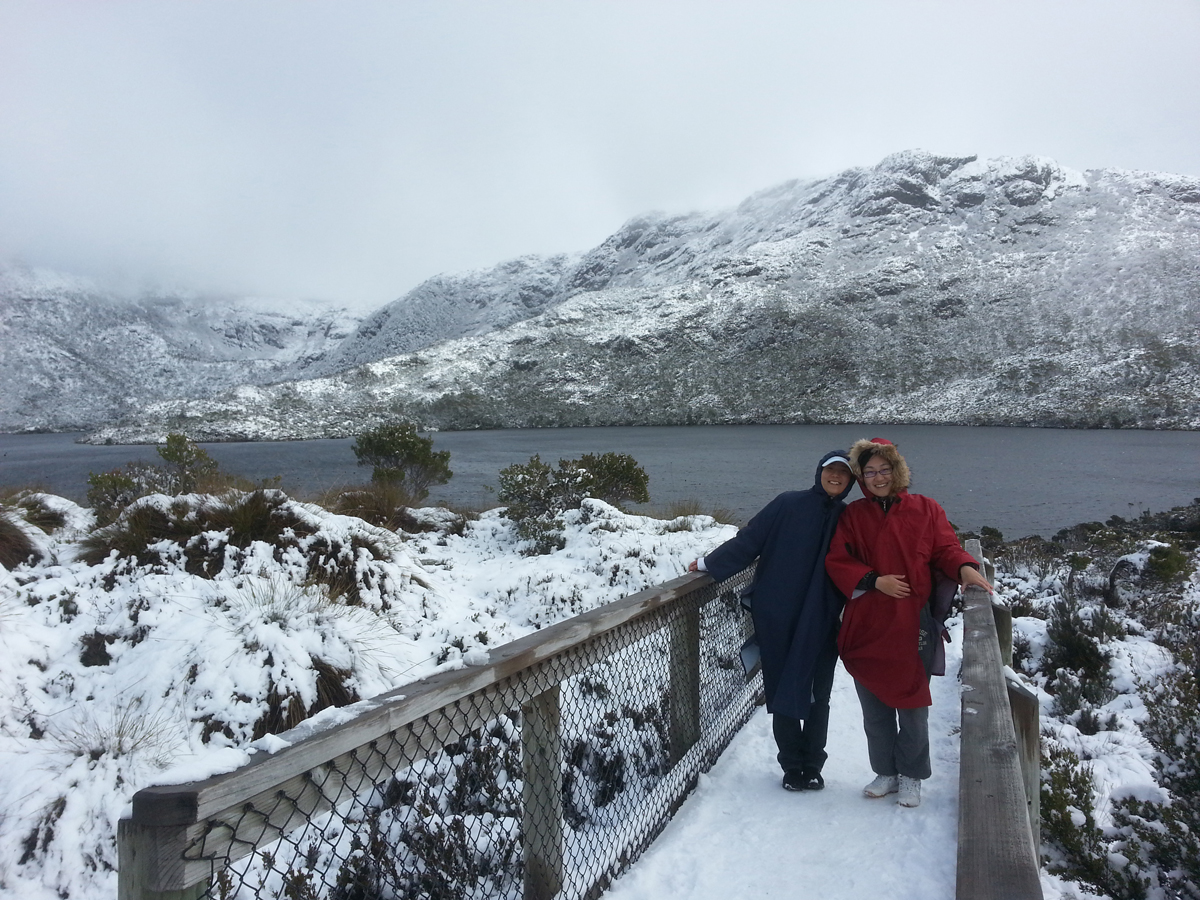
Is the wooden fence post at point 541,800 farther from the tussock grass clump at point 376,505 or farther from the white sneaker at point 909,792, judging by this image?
the tussock grass clump at point 376,505

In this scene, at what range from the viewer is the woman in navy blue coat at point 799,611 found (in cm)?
352

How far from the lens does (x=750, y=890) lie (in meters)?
2.95

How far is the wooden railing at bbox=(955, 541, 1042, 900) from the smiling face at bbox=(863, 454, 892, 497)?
2.61 ft

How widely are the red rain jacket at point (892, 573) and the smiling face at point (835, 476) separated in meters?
0.21

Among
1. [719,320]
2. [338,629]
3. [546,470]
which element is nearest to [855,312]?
[719,320]

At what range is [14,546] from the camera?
19.9 feet

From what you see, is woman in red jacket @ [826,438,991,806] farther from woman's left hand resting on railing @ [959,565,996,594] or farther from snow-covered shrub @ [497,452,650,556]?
snow-covered shrub @ [497,452,650,556]

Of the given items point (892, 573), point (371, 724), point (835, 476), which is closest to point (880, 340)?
point (835, 476)

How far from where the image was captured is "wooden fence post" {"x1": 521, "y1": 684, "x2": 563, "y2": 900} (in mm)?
2861

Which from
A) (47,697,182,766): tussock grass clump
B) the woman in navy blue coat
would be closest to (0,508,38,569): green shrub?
(47,697,182,766): tussock grass clump

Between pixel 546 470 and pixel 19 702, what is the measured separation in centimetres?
841

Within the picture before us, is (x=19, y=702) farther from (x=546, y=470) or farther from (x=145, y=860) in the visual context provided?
(x=546, y=470)

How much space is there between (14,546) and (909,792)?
7435mm

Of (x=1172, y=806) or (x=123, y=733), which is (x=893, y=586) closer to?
(x=1172, y=806)
